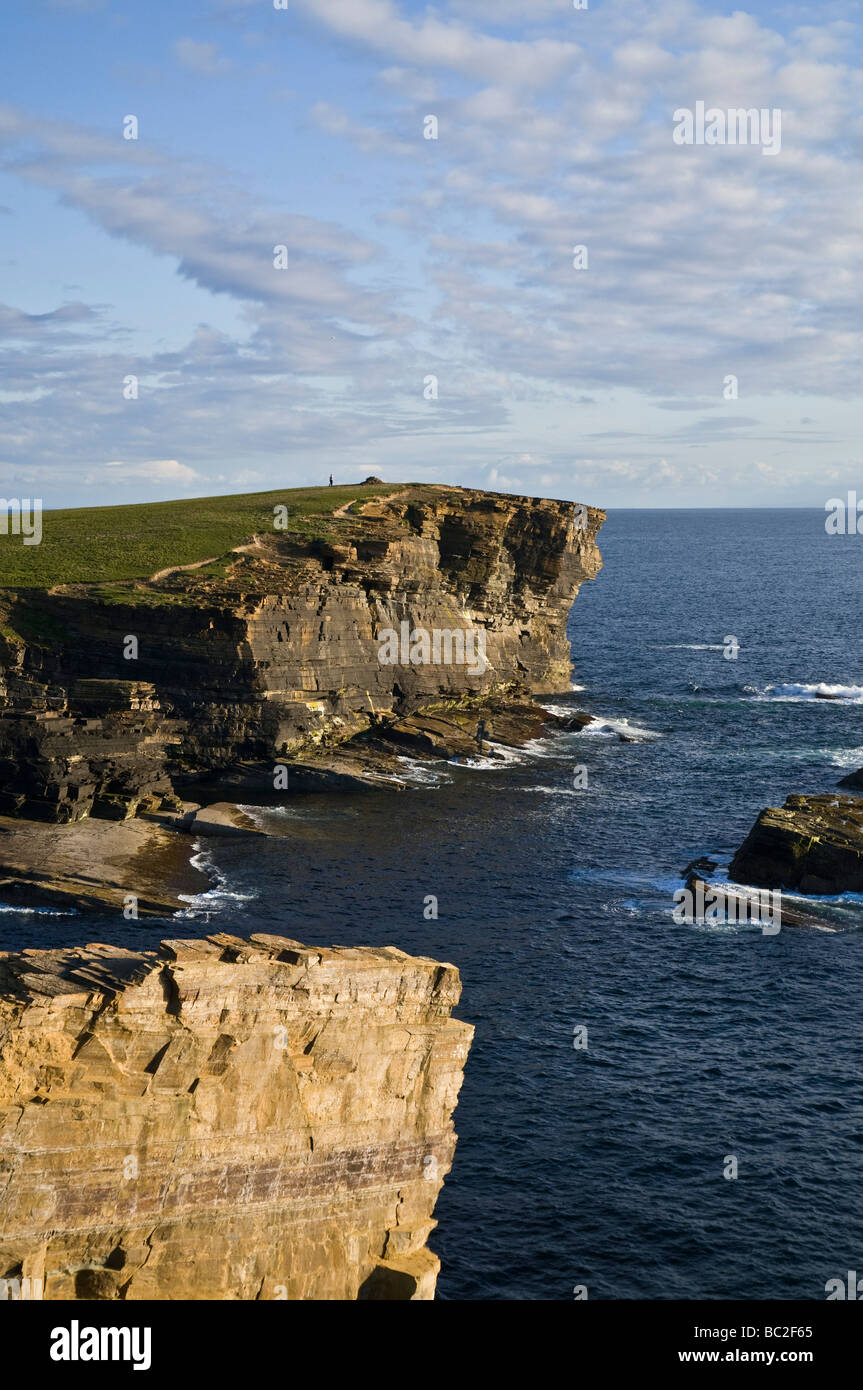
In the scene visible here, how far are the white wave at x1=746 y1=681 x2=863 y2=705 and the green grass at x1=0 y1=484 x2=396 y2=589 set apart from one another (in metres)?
44.8

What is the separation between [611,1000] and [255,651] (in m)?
45.8

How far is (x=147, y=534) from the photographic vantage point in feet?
378

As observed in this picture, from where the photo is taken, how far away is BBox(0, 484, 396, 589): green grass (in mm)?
100188

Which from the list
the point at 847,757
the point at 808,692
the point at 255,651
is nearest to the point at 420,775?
the point at 255,651

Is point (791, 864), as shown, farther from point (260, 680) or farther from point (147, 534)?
point (147, 534)

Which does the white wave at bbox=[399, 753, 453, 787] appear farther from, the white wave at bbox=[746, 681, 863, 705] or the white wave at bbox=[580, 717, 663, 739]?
the white wave at bbox=[746, 681, 863, 705]

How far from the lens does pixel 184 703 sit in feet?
293

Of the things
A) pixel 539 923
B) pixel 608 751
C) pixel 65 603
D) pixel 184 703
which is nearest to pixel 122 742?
pixel 184 703

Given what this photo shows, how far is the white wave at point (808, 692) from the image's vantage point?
120000mm

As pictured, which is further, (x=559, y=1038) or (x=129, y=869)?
(x=129, y=869)

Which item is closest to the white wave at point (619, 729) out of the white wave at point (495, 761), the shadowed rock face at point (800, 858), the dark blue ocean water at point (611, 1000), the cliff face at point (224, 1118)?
the dark blue ocean water at point (611, 1000)

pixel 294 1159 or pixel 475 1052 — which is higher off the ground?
pixel 294 1159
